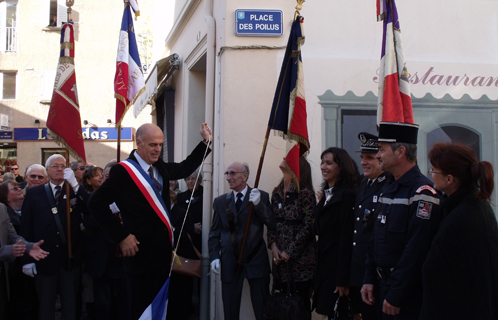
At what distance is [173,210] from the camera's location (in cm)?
615

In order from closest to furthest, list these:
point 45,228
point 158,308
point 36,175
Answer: point 158,308, point 45,228, point 36,175

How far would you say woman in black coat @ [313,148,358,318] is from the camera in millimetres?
4258

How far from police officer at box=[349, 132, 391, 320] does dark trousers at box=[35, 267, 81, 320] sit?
314cm

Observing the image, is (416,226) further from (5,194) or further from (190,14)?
(190,14)

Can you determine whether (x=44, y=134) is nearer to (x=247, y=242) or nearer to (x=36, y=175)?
(x=36, y=175)

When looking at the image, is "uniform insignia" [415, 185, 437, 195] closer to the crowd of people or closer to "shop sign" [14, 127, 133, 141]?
the crowd of people

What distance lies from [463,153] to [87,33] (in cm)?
2001

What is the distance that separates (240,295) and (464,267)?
2.82 m

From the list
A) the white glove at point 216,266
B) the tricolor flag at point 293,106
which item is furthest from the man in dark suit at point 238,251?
the tricolor flag at point 293,106

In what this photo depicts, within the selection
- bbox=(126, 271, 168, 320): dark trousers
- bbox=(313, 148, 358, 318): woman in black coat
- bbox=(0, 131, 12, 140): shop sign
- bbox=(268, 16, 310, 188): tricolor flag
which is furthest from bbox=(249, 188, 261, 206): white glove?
bbox=(0, 131, 12, 140): shop sign

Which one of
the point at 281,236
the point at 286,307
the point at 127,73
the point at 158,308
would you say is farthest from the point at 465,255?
the point at 127,73

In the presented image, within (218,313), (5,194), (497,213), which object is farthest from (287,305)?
(5,194)

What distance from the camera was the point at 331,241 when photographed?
4.48 metres

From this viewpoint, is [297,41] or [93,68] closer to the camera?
[297,41]
